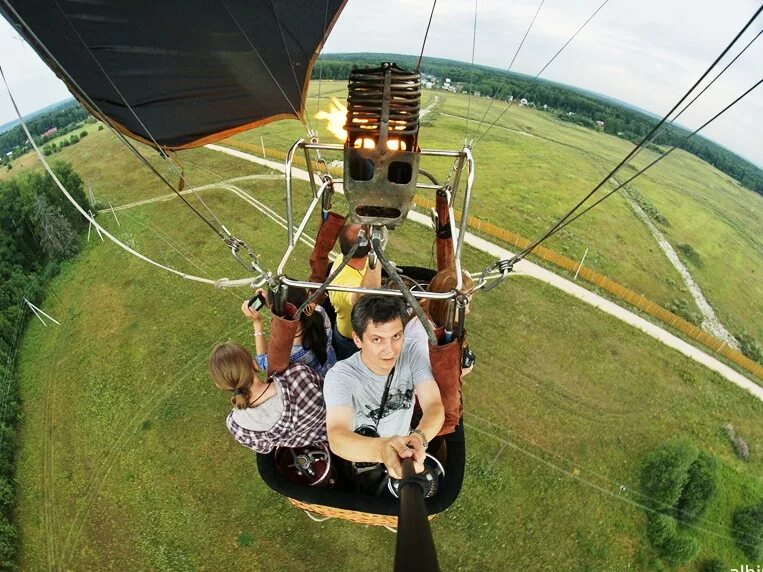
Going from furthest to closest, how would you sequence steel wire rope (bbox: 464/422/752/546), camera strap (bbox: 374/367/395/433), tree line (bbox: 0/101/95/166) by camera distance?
tree line (bbox: 0/101/95/166) → steel wire rope (bbox: 464/422/752/546) → camera strap (bbox: 374/367/395/433)

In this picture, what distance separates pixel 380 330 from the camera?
2111mm

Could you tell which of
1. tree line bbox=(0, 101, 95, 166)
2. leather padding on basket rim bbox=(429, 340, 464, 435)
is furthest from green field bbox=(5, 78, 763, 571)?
tree line bbox=(0, 101, 95, 166)

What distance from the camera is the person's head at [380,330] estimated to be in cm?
210

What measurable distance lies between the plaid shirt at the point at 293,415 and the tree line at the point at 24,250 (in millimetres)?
9860

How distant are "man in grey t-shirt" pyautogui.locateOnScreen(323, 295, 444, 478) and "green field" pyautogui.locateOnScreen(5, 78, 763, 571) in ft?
16.7

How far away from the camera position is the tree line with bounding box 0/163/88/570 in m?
10.4

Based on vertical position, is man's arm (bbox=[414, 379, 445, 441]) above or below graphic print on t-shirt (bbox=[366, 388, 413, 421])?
above

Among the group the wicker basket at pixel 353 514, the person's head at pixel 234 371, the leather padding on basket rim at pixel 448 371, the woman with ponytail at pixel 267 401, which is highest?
the leather padding on basket rim at pixel 448 371

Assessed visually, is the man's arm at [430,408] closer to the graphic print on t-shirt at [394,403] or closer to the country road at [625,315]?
the graphic print on t-shirt at [394,403]

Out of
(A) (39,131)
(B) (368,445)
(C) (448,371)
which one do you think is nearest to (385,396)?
(C) (448,371)

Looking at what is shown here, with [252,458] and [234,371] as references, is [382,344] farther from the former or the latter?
[252,458]

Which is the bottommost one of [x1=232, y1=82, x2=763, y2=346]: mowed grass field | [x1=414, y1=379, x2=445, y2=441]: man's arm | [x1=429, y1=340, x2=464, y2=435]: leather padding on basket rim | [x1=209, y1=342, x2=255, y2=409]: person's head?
[x1=232, y1=82, x2=763, y2=346]: mowed grass field

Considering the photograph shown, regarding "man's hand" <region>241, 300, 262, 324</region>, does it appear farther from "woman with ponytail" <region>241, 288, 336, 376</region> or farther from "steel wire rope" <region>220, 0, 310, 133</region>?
"steel wire rope" <region>220, 0, 310, 133</region>

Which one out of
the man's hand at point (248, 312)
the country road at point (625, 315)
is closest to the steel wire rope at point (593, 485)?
the country road at point (625, 315)
